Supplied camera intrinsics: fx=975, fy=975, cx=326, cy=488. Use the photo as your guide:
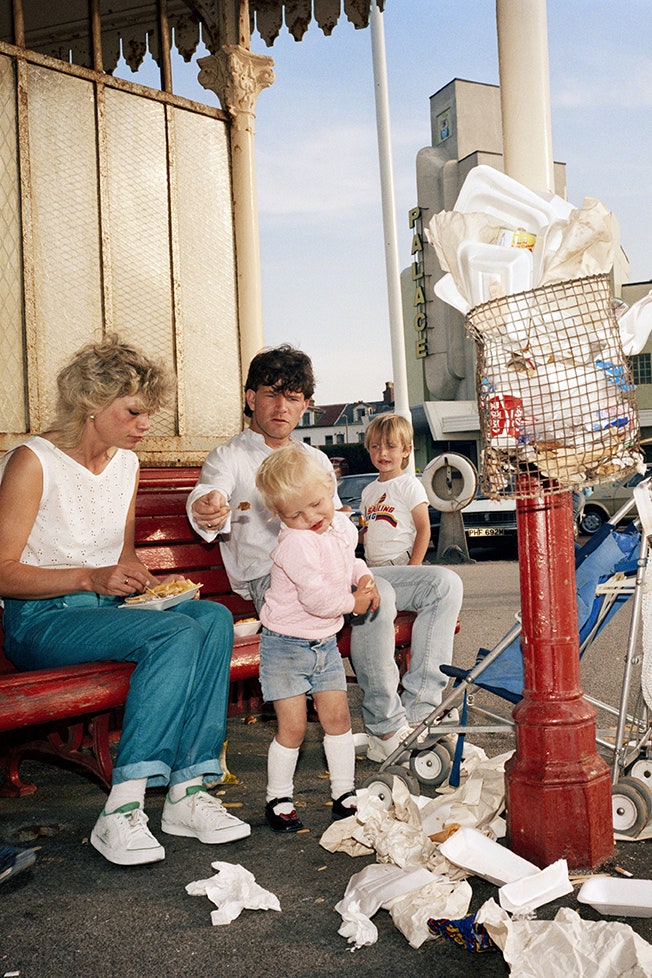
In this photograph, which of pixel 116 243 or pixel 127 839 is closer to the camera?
pixel 127 839

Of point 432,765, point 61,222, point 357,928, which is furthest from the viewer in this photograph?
point 61,222

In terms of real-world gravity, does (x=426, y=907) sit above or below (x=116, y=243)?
below

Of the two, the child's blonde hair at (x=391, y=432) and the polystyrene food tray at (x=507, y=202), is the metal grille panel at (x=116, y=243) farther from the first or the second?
the polystyrene food tray at (x=507, y=202)

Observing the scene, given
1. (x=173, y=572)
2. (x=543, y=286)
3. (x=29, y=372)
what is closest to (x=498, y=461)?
(x=543, y=286)

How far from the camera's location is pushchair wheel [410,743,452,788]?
3.90 metres

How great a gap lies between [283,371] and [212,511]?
2.52ft

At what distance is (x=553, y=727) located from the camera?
3068 millimetres

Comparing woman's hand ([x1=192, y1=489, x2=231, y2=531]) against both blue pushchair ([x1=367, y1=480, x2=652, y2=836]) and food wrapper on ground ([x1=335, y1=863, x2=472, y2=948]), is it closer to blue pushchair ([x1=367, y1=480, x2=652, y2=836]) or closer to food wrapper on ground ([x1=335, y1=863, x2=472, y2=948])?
blue pushchair ([x1=367, y1=480, x2=652, y2=836])

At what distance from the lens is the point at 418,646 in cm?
451

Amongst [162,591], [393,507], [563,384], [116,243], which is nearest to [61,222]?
[116,243]

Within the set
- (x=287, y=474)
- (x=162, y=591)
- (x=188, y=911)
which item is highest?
(x=287, y=474)

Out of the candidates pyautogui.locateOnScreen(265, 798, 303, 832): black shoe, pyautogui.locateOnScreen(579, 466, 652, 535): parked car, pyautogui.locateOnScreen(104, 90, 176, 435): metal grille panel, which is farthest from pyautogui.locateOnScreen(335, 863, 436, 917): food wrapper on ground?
pyautogui.locateOnScreen(579, 466, 652, 535): parked car

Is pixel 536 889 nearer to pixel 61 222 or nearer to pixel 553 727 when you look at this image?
pixel 553 727

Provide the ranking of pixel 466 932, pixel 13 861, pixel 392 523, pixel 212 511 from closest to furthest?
pixel 466 932
pixel 13 861
pixel 212 511
pixel 392 523
